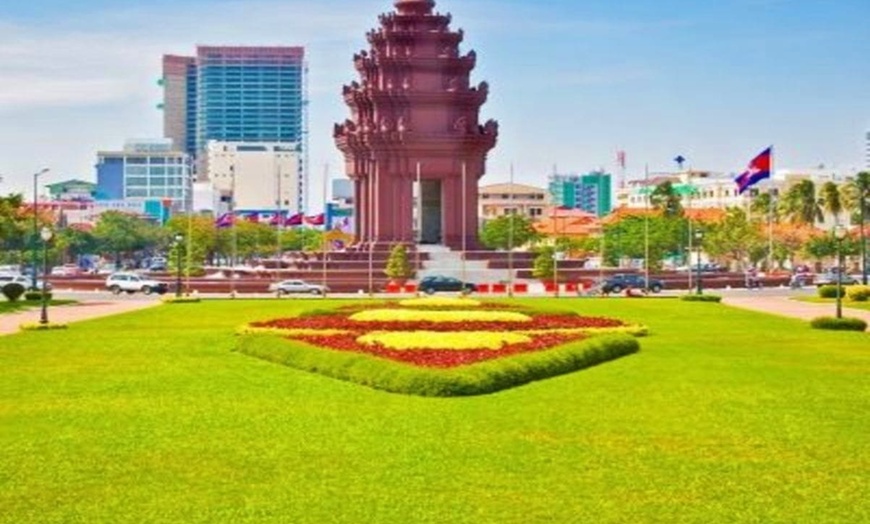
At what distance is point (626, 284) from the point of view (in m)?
88.9

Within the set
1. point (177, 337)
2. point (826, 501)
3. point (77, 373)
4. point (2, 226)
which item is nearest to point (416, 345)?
point (77, 373)

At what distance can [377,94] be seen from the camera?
94125 millimetres

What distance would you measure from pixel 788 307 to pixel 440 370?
138ft

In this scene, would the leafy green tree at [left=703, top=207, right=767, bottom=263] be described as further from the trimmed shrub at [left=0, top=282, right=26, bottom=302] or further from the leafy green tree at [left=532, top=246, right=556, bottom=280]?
the trimmed shrub at [left=0, top=282, right=26, bottom=302]

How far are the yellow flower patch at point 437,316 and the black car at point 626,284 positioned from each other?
41351 mm

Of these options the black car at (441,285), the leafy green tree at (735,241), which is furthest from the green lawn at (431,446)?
the leafy green tree at (735,241)

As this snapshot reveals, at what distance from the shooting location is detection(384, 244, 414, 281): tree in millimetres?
89062

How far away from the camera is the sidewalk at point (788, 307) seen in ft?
190

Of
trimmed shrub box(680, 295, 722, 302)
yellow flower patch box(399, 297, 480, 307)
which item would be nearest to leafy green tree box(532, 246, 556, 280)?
trimmed shrub box(680, 295, 722, 302)

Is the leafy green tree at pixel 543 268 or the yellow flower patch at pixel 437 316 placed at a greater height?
the leafy green tree at pixel 543 268

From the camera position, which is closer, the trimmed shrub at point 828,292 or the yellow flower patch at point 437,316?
the yellow flower patch at point 437,316

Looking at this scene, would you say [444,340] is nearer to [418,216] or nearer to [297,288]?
[297,288]

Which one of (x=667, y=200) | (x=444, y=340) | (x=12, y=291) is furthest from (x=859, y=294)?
(x=667, y=200)

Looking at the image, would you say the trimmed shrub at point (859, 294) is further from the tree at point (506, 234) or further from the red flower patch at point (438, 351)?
the tree at point (506, 234)
